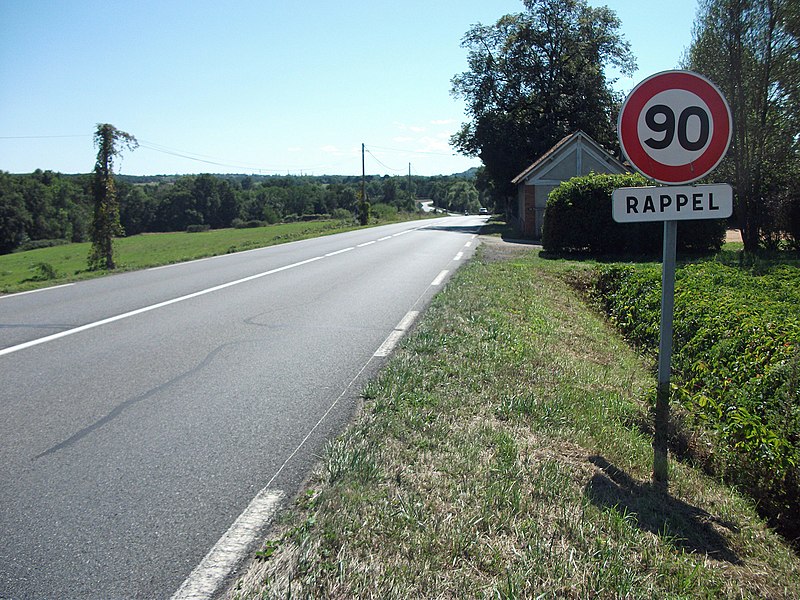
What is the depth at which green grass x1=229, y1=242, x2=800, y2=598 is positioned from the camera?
2588 mm

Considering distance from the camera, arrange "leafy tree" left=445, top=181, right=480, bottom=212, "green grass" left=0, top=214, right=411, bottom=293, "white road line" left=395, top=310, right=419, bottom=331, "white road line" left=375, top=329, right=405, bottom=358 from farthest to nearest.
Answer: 1. "leafy tree" left=445, top=181, right=480, bottom=212
2. "green grass" left=0, top=214, right=411, bottom=293
3. "white road line" left=395, top=310, right=419, bottom=331
4. "white road line" left=375, top=329, right=405, bottom=358

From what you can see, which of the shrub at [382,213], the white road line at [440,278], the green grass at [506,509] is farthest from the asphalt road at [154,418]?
the shrub at [382,213]

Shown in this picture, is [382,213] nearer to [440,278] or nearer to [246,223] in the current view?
[246,223]

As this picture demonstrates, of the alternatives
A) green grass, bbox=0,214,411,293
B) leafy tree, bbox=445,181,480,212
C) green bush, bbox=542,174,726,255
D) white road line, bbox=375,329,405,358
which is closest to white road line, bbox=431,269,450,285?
white road line, bbox=375,329,405,358

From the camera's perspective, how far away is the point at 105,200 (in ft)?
67.1

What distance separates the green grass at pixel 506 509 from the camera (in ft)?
8.49

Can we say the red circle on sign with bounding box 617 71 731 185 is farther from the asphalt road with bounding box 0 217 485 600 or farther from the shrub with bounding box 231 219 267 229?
the shrub with bounding box 231 219 267 229

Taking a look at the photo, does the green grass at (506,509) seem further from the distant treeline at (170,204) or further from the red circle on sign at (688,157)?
Answer: the distant treeline at (170,204)

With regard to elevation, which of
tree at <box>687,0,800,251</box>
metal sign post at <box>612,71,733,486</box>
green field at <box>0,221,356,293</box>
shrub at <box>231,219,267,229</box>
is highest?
tree at <box>687,0,800,251</box>

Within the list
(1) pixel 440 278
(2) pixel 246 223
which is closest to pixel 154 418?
(1) pixel 440 278

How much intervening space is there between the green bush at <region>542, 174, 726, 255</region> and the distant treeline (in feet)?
150

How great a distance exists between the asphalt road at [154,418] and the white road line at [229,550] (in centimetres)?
3

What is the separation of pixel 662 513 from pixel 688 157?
6.92 feet

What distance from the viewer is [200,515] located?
315 cm
